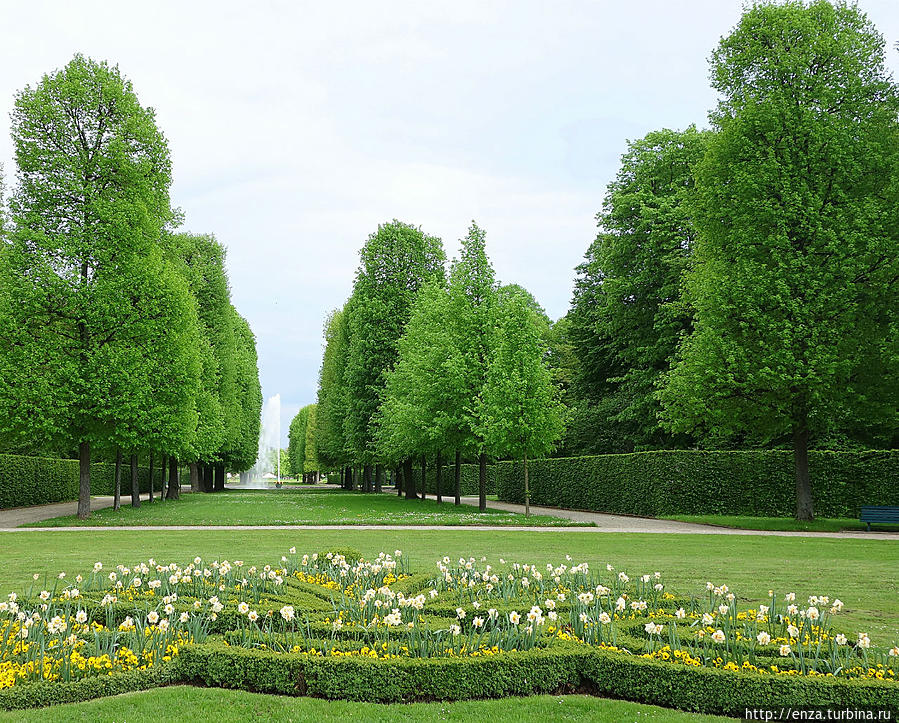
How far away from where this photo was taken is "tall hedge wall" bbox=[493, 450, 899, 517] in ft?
76.8

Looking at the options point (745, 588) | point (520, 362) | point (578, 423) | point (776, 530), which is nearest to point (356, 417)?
point (578, 423)

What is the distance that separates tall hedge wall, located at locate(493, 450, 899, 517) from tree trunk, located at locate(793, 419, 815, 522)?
73.3 inches

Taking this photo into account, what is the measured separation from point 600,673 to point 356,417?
36405mm

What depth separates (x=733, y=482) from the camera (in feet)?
83.8

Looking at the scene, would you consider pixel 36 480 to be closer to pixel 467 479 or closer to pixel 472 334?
pixel 472 334

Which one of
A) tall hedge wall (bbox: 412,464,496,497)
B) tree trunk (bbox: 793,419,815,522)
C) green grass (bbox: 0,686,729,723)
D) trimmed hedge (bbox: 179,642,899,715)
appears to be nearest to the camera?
green grass (bbox: 0,686,729,723)

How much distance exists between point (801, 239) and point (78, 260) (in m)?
23.2

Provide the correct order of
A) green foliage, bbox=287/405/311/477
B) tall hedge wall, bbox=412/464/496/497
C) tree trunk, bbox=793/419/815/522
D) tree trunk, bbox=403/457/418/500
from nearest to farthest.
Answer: tree trunk, bbox=793/419/815/522, tree trunk, bbox=403/457/418/500, tall hedge wall, bbox=412/464/496/497, green foliage, bbox=287/405/311/477

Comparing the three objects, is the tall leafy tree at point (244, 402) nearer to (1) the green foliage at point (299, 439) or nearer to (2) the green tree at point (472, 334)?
(2) the green tree at point (472, 334)

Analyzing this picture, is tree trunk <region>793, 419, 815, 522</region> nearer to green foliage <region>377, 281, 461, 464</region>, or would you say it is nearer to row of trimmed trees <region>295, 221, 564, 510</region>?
row of trimmed trees <region>295, 221, 564, 510</region>

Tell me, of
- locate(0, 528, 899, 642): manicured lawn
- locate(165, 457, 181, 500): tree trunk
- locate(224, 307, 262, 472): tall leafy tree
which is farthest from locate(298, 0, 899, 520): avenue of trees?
locate(224, 307, 262, 472): tall leafy tree

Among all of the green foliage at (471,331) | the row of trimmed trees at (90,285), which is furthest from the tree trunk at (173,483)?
the green foliage at (471,331)

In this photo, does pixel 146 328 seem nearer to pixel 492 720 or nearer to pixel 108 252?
pixel 108 252

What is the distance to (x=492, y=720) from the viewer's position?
5.08m
